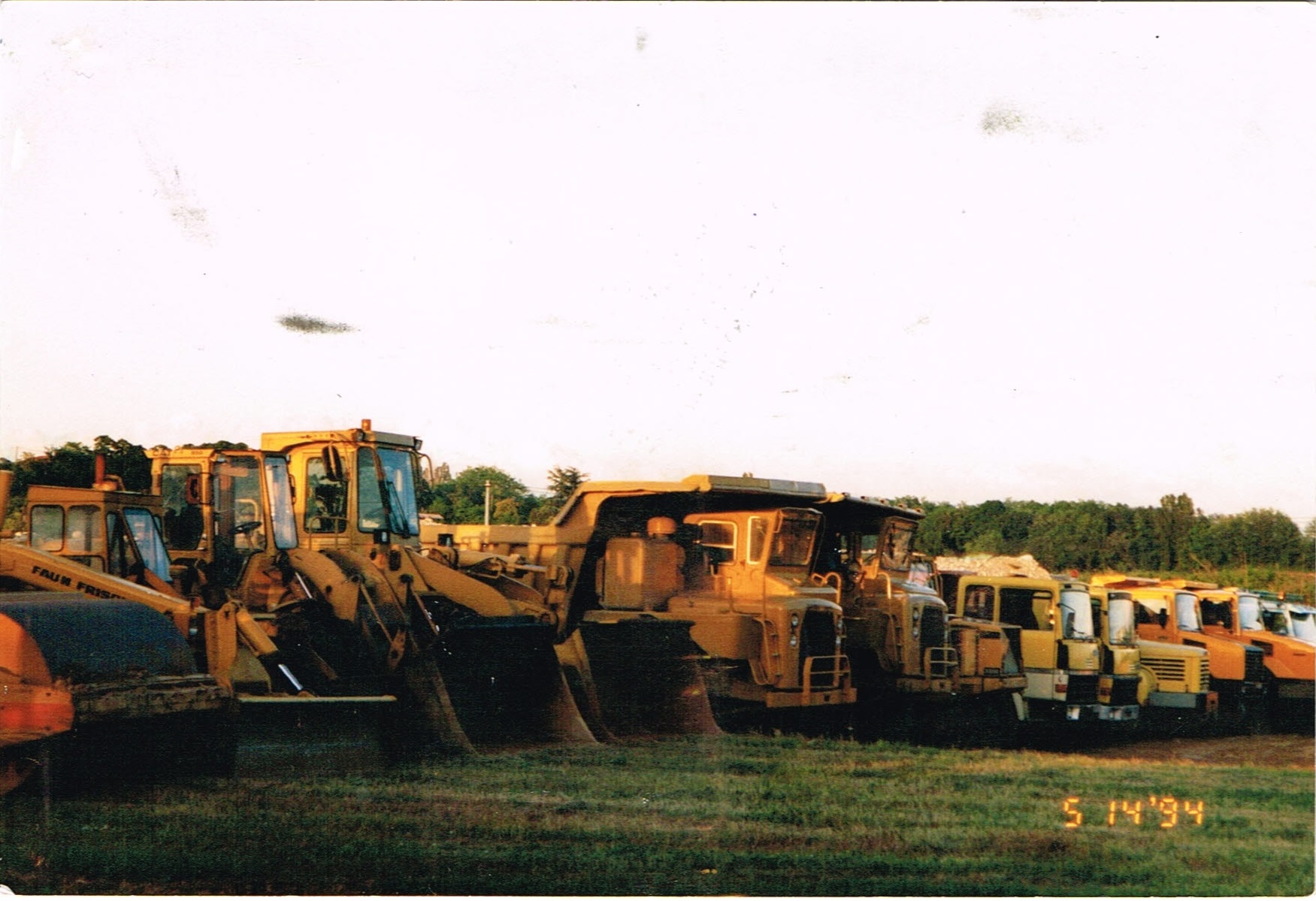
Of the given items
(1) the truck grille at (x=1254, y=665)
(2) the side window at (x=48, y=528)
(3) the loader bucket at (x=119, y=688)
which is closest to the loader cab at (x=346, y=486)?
(2) the side window at (x=48, y=528)

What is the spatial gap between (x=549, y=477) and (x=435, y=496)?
2057 millimetres

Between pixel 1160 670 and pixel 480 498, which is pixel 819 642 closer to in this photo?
pixel 480 498

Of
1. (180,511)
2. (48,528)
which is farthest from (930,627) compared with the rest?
(48,528)

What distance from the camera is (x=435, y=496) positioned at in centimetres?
1605

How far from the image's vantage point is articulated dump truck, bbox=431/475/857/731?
1534 centimetres

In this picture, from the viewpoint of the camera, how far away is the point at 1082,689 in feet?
66.4

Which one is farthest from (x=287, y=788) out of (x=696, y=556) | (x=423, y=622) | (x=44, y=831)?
(x=696, y=556)

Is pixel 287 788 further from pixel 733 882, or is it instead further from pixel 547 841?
pixel 733 882

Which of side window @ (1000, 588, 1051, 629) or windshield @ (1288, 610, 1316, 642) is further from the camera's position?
windshield @ (1288, 610, 1316, 642)

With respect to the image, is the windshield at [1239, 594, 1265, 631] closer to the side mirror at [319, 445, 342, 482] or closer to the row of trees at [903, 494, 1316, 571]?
the row of trees at [903, 494, 1316, 571]

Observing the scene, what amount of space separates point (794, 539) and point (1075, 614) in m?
6.14

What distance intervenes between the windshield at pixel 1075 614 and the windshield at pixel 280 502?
1168 centimetres

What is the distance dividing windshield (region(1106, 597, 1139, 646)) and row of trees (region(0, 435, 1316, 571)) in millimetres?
1676
